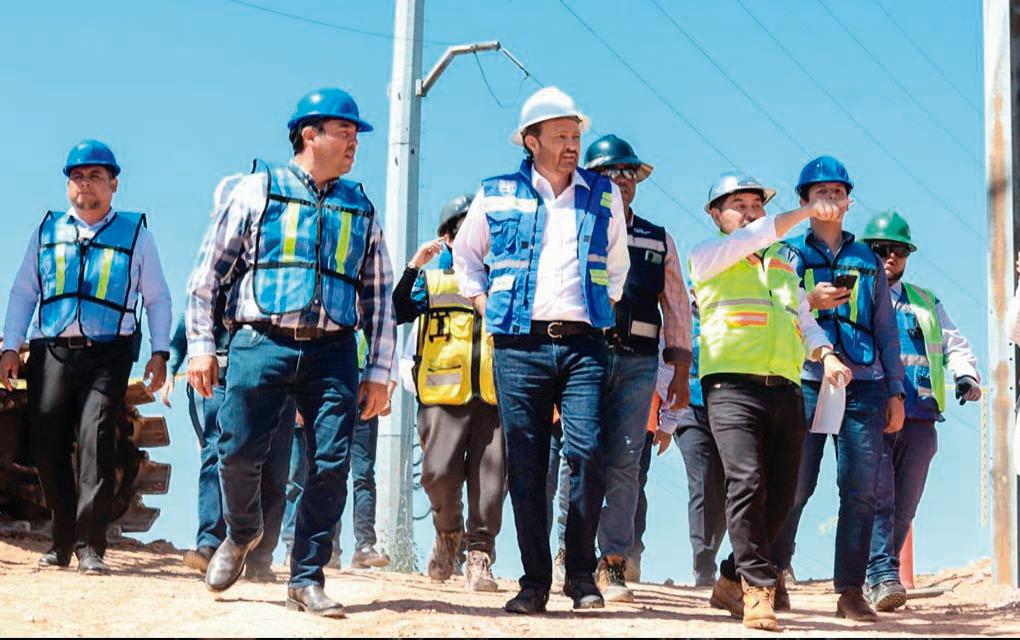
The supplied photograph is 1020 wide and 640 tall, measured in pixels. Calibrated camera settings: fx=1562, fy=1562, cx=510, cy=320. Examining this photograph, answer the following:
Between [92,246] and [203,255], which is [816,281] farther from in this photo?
[92,246]

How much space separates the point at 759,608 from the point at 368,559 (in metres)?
5.99

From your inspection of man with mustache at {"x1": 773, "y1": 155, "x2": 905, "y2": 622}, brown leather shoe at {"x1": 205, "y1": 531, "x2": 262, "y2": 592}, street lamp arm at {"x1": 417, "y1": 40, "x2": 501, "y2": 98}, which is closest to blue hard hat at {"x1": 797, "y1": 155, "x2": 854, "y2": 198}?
man with mustache at {"x1": 773, "y1": 155, "x2": 905, "y2": 622}

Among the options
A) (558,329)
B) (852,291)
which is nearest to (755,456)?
(558,329)

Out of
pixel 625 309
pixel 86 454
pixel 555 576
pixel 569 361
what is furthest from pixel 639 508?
pixel 569 361

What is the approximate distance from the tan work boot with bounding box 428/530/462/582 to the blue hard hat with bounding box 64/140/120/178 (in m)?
3.15

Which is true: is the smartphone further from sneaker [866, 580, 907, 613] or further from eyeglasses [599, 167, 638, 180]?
sneaker [866, 580, 907, 613]

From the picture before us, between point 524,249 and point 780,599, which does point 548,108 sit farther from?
point 780,599

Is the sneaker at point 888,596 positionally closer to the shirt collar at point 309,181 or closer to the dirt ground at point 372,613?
the dirt ground at point 372,613

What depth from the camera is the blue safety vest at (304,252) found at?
275 inches

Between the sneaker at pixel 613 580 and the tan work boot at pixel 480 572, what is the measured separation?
711mm

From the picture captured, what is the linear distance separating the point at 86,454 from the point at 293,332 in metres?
3.18

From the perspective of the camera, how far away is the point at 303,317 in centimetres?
696

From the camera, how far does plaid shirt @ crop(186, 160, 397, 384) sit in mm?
7051

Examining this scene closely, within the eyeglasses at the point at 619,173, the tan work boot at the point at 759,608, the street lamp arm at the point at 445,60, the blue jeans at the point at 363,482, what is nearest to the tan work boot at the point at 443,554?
the blue jeans at the point at 363,482
